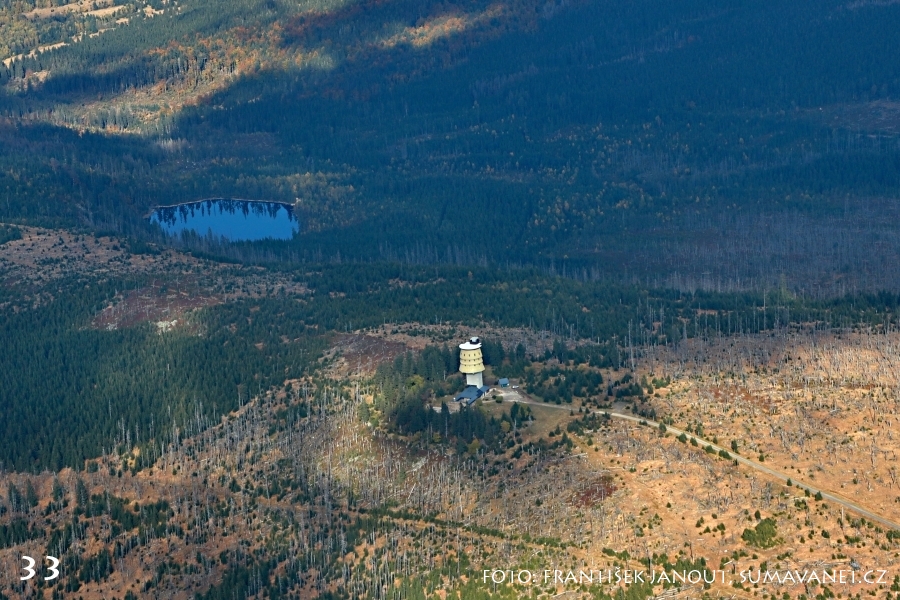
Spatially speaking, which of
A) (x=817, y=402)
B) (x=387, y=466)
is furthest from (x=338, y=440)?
(x=817, y=402)

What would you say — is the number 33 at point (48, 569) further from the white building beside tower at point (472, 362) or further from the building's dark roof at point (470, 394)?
the white building beside tower at point (472, 362)

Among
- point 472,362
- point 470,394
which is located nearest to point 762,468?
point 470,394

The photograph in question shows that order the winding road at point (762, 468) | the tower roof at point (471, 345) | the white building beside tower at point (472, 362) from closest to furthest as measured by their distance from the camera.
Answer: the winding road at point (762, 468) < the tower roof at point (471, 345) < the white building beside tower at point (472, 362)

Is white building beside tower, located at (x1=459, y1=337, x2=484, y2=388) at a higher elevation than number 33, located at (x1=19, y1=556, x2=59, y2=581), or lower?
higher

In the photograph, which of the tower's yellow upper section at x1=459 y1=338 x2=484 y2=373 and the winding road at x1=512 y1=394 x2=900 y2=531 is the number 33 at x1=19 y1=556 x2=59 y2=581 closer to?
the tower's yellow upper section at x1=459 y1=338 x2=484 y2=373

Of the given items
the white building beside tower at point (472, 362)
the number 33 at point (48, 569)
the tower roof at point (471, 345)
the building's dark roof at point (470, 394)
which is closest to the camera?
the number 33 at point (48, 569)

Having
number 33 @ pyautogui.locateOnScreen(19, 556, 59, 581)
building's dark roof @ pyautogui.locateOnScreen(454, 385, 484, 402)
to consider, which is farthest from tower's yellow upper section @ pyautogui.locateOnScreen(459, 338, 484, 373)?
number 33 @ pyautogui.locateOnScreen(19, 556, 59, 581)

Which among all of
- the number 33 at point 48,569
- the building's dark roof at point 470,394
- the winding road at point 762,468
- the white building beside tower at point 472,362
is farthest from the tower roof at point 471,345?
the number 33 at point 48,569

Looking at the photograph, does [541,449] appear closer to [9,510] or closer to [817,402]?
[817,402]
